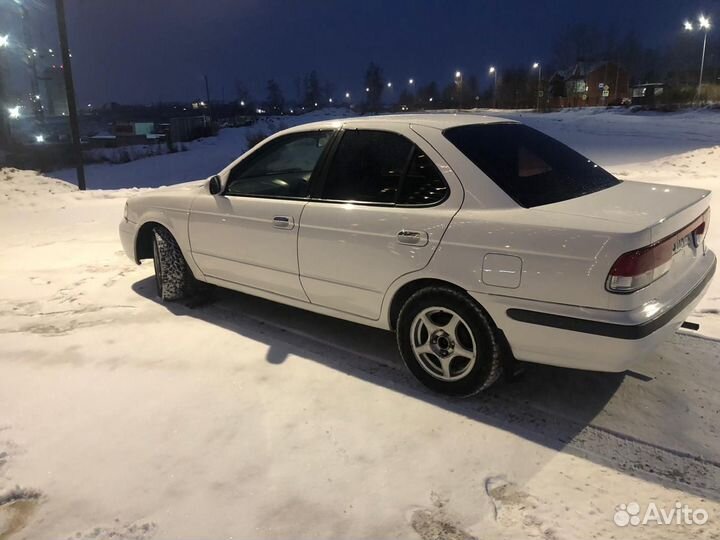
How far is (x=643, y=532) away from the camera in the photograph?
7.82ft

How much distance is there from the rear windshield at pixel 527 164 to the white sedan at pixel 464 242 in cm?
1

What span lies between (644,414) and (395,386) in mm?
1452

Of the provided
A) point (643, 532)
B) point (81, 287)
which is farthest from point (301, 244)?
point (81, 287)

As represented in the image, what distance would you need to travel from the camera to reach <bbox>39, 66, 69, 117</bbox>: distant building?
7578cm

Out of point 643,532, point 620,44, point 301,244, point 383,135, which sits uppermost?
point 620,44

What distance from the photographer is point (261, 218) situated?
13.7 ft

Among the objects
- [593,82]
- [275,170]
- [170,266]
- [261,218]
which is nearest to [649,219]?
[261,218]

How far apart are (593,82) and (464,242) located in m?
79.8

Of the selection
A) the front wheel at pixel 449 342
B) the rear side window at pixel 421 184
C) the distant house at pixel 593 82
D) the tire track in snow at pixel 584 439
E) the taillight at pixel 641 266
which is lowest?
the tire track in snow at pixel 584 439

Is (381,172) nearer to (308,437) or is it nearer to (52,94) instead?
(308,437)

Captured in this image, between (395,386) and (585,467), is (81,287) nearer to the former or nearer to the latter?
(395,386)

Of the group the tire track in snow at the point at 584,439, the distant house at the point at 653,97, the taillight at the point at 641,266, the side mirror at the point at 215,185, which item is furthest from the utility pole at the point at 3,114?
the distant house at the point at 653,97

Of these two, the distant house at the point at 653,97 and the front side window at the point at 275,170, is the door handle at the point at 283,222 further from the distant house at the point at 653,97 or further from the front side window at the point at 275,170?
the distant house at the point at 653,97

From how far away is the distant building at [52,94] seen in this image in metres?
75.8
